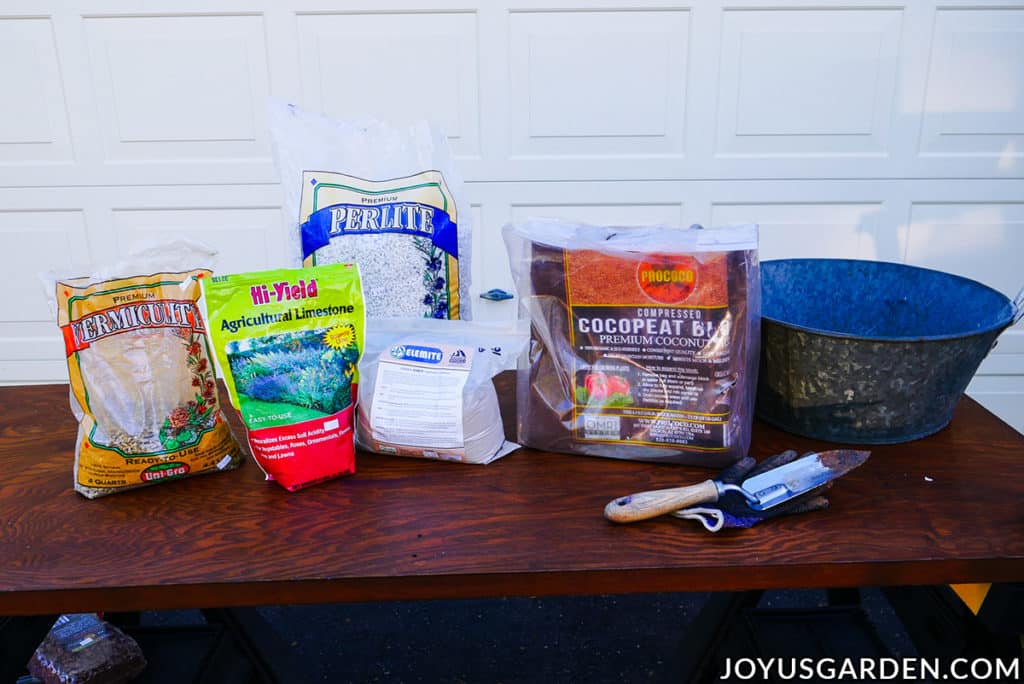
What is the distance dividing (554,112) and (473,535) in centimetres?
176

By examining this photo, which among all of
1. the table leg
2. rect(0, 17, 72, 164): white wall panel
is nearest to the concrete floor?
the table leg

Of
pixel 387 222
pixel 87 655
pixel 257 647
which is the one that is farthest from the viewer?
pixel 87 655

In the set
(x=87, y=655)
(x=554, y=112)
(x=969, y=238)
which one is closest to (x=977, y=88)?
(x=969, y=238)

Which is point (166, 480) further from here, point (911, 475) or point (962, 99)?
point (962, 99)

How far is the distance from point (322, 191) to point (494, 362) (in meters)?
0.36

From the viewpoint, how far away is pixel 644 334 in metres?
0.85

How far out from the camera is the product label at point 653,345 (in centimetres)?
82

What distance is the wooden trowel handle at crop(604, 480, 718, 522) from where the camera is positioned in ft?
2.55

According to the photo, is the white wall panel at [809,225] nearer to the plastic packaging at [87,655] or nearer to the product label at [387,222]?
the product label at [387,222]

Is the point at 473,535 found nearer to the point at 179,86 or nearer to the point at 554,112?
the point at 554,112

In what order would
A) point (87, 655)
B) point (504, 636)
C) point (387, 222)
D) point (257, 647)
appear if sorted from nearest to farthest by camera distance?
1. point (387, 222)
2. point (257, 647)
3. point (87, 655)
4. point (504, 636)

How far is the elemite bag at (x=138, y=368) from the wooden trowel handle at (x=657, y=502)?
490mm

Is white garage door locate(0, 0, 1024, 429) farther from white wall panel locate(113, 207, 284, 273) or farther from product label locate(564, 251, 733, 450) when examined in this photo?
product label locate(564, 251, 733, 450)

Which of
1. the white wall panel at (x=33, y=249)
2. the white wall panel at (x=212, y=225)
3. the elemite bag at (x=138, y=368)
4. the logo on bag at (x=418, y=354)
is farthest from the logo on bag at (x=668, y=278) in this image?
the white wall panel at (x=33, y=249)
